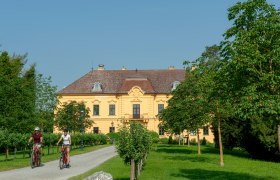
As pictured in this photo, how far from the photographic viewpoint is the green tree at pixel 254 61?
13.2 m

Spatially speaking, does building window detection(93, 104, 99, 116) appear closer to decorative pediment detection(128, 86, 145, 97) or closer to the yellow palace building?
the yellow palace building

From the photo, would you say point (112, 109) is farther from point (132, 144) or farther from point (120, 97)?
point (132, 144)

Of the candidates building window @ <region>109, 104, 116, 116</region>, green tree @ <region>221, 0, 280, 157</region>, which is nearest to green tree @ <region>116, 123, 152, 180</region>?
green tree @ <region>221, 0, 280, 157</region>

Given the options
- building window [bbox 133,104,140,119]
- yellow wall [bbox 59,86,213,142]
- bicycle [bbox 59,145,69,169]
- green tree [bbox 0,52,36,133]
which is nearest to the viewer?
bicycle [bbox 59,145,69,169]

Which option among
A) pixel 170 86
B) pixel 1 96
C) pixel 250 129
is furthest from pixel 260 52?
pixel 170 86

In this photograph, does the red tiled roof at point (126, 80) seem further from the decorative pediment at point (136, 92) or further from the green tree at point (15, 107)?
the green tree at point (15, 107)

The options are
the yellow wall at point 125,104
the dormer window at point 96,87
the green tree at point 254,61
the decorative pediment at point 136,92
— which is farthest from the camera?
the dormer window at point 96,87

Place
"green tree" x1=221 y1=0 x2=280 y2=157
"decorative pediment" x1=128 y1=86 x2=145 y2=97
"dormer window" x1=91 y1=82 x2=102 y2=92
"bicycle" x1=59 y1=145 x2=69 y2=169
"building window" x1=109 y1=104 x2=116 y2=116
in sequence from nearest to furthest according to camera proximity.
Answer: "green tree" x1=221 y1=0 x2=280 y2=157 → "bicycle" x1=59 y1=145 x2=69 y2=169 → "decorative pediment" x1=128 y1=86 x2=145 y2=97 → "dormer window" x1=91 y1=82 x2=102 y2=92 → "building window" x1=109 y1=104 x2=116 y2=116

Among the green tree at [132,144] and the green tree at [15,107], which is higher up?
the green tree at [15,107]

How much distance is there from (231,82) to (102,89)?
2468 inches

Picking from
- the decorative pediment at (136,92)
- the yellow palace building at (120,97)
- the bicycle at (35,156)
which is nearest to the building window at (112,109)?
the yellow palace building at (120,97)

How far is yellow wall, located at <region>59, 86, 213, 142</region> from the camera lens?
75375mm

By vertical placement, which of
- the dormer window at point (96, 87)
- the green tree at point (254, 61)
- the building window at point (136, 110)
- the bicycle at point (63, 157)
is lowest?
the bicycle at point (63, 157)

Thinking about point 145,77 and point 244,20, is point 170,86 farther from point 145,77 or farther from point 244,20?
point 244,20
